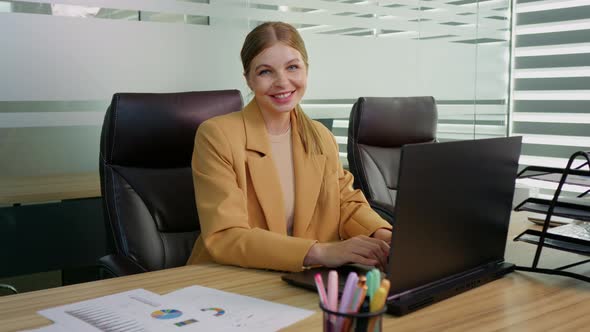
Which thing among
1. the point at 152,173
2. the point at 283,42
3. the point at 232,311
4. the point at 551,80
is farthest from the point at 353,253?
the point at 551,80

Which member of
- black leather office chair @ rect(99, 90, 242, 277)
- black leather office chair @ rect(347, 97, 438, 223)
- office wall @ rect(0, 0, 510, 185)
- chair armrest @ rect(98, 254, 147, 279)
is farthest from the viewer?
Answer: black leather office chair @ rect(347, 97, 438, 223)

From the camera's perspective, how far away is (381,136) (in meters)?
2.95

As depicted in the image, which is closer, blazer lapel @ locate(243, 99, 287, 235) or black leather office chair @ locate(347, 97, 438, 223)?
blazer lapel @ locate(243, 99, 287, 235)

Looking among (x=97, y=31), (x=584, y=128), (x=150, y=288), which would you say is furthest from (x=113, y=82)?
(x=584, y=128)

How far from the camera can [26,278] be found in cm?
297

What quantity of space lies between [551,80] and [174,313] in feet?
13.5

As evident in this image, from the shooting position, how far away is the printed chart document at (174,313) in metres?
1.06

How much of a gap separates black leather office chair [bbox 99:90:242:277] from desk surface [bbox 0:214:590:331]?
0.50 metres

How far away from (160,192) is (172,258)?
22 cm

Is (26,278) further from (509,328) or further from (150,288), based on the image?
(509,328)

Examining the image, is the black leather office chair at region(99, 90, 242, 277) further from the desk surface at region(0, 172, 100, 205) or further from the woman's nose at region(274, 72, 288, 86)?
the desk surface at region(0, 172, 100, 205)

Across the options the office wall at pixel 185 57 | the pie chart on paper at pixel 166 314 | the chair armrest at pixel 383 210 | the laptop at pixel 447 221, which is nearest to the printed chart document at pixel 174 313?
the pie chart on paper at pixel 166 314

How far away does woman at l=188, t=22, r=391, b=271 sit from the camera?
1694 mm

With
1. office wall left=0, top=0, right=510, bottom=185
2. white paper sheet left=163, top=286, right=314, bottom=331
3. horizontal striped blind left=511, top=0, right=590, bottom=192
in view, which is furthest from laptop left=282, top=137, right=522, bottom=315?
horizontal striped blind left=511, top=0, right=590, bottom=192
